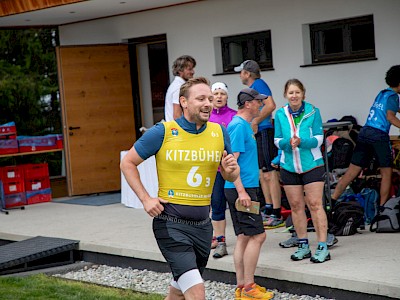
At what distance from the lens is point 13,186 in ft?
43.4

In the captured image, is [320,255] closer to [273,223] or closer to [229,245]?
[229,245]

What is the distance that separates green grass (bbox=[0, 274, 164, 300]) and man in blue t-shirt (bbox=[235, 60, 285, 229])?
7.17 feet

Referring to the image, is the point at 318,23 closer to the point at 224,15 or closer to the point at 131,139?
the point at 224,15

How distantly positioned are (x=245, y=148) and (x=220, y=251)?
4.43 feet

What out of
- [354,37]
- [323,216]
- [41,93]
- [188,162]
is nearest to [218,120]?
[323,216]

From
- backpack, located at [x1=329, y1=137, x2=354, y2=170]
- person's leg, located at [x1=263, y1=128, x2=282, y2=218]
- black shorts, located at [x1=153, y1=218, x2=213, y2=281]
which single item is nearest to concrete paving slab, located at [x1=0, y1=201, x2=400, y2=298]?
person's leg, located at [x1=263, y1=128, x2=282, y2=218]

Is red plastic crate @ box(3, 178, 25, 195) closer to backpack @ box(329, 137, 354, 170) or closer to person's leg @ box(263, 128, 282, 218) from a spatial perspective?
person's leg @ box(263, 128, 282, 218)

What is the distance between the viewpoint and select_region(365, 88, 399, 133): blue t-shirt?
9.15 meters

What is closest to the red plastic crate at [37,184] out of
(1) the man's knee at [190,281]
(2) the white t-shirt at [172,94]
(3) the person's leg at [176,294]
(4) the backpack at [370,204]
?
(2) the white t-shirt at [172,94]

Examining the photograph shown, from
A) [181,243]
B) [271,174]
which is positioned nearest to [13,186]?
[271,174]

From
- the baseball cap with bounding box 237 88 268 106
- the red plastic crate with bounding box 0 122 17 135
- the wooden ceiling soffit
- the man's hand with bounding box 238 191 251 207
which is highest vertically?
the wooden ceiling soffit

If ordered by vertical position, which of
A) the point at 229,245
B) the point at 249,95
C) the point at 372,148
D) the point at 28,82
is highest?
the point at 28,82

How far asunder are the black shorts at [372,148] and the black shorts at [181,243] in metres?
3.93

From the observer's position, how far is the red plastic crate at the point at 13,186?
13.1 meters
